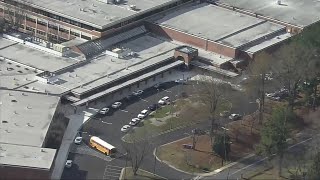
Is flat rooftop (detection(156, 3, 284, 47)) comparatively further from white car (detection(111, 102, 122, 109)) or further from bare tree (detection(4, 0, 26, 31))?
white car (detection(111, 102, 122, 109))

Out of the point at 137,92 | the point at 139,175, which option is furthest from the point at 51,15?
the point at 139,175

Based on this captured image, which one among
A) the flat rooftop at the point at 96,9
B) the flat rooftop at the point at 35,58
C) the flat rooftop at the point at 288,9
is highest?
the flat rooftop at the point at 96,9

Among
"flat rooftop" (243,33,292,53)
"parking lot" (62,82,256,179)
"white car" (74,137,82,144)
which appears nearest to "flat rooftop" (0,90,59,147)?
"white car" (74,137,82,144)

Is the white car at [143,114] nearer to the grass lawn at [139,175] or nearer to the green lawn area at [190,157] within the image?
the green lawn area at [190,157]

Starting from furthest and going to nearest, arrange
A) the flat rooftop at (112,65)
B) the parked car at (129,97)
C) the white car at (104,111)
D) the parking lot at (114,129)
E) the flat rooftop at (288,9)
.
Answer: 1. the flat rooftop at (288,9)
2. the flat rooftop at (112,65)
3. the parked car at (129,97)
4. the white car at (104,111)
5. the parking lot at (114,129)

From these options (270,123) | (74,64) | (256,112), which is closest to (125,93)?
(74,64)

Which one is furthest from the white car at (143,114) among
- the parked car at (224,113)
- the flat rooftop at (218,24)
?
the flat rooftop at (218,24)
